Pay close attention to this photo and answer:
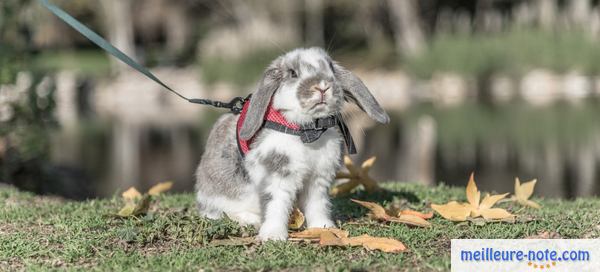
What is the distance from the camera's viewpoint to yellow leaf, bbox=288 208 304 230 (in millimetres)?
4734

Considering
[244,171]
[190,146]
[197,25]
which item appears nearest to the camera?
[244,171]

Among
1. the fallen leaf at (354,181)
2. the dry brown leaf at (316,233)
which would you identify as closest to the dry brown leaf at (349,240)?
the dry brown leaf at (316,233)

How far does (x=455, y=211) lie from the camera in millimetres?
5086

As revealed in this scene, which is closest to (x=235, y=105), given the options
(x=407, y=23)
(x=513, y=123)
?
(x=513, y=123)

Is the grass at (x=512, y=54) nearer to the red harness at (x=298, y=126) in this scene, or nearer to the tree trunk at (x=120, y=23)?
the tree trunk at (x=120, y=23)

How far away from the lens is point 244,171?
4.78 metres

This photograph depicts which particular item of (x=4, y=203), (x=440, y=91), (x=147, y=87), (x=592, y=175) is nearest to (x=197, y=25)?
(x=147, y=87)

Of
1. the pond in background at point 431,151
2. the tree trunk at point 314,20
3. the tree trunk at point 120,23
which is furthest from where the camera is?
the tree trunk at point 314,20

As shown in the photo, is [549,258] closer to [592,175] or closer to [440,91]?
[592,175]

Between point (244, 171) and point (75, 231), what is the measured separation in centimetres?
110

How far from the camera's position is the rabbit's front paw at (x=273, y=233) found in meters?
4.50

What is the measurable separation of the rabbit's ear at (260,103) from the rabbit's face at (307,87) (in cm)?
3

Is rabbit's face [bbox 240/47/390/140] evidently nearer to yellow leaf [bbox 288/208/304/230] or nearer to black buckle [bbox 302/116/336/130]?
black buckle [bbox 302/116/336/130]

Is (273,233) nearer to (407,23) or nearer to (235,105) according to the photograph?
(235,105)
